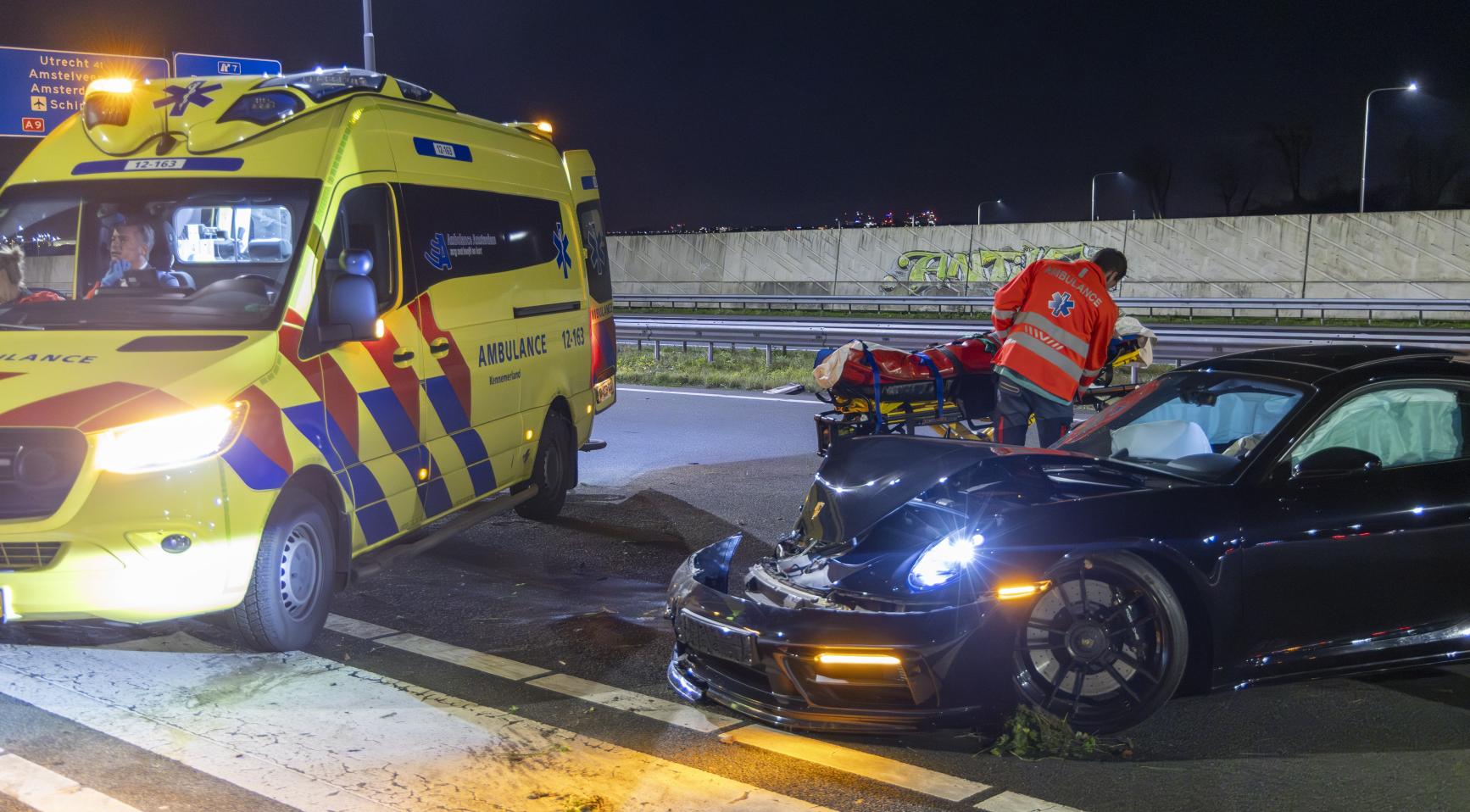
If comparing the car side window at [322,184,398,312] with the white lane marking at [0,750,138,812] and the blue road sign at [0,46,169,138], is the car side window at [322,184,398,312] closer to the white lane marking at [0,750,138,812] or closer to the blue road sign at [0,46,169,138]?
the white lane marking at [0,750,138,812]

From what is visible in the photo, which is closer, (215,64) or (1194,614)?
(1194,614)

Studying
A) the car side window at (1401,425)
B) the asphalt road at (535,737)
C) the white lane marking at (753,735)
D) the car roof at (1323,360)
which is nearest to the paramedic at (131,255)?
the asphalt road at (535,737)

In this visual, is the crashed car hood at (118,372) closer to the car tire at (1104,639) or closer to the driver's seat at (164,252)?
the driver's seat at (164,252)

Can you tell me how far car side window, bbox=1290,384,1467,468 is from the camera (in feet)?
16.0

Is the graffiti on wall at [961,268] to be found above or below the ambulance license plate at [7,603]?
above

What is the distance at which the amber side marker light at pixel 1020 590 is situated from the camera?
4.23 m

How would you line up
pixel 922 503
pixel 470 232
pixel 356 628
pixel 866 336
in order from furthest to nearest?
pixel 866 336, pixel 470 232, pixel 356 628, pixel 922 503

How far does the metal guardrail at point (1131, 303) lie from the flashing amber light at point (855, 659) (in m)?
27.8

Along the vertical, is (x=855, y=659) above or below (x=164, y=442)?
below

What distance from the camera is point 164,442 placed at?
4812 mm

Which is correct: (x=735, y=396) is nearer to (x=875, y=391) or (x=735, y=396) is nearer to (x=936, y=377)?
(x=936, y=377)

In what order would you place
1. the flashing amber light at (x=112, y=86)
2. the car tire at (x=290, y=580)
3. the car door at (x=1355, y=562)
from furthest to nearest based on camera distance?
the flashing amber light at (x=112, y=86) → the car tire at (x=290, y=580) → the car door at (x=1355, y=562)

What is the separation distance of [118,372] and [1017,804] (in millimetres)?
3644

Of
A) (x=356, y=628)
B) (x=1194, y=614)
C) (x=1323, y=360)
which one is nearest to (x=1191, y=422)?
(x=1323, y=360)
